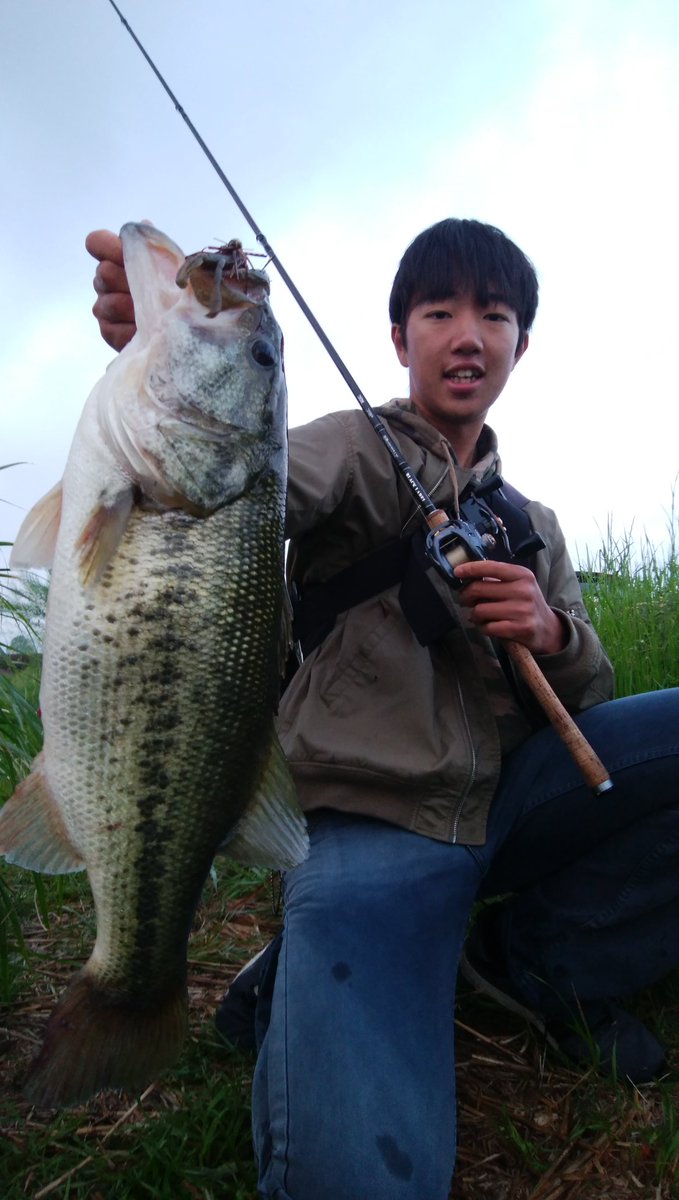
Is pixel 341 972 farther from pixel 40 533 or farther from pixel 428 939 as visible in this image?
pixel 40 533

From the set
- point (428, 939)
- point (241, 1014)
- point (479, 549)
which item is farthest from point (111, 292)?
point (241, 1014)

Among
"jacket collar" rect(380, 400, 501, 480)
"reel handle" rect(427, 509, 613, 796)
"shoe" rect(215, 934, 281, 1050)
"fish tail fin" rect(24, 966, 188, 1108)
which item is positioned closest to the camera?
"fish tail fin" rect(24, 966, 188, 1108)

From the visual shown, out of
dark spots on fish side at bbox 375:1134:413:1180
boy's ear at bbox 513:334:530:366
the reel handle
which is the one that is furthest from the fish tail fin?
boy's ear at bbox 513:334:530:366

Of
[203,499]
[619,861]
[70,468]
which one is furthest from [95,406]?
[619,861]

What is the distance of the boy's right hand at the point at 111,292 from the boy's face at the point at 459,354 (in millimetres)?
1088

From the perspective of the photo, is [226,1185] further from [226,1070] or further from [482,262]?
[482,262]

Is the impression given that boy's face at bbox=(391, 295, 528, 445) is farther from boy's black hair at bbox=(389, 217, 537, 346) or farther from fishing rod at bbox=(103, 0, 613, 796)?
fishing rod at bbox=(103, 0, 613, 796)

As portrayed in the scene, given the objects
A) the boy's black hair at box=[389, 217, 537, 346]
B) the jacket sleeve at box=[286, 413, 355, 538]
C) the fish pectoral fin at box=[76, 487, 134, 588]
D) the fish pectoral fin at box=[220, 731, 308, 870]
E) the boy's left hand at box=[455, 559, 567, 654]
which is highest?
the boy's black hair at box=[389, 217, 537, 346]

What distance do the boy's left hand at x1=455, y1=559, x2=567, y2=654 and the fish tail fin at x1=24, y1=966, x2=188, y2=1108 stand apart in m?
1.18

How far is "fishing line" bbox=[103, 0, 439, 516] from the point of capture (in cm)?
242

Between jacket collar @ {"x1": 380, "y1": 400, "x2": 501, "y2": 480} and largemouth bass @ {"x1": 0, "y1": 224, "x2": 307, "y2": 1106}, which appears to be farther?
jacket collar @ {"x1": 380, "y1": 400, "x2": 501, "y2": 480}

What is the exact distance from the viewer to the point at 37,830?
1.79 meters

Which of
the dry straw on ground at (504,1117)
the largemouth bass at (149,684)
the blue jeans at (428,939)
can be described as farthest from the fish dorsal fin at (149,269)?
the dry straw on ground at (504,1117)

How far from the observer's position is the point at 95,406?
1871 mm
